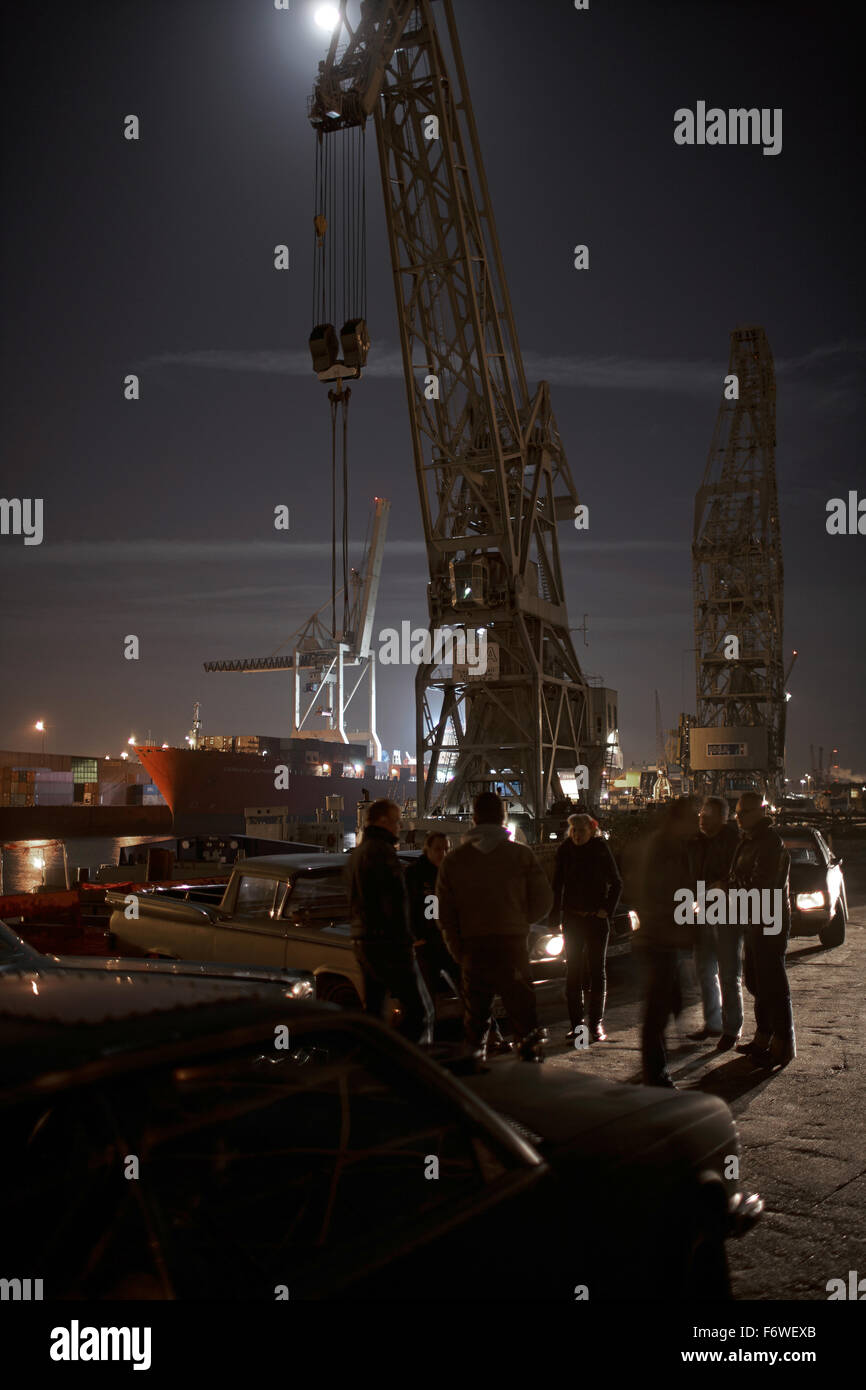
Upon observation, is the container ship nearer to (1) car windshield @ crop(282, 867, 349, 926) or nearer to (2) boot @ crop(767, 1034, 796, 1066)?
(1) car windshield @ crop(282, 867, 349, 926)

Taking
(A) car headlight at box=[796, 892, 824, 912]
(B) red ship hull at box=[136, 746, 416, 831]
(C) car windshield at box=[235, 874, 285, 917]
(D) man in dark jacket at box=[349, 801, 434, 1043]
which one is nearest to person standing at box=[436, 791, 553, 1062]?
(D) man in dark jacket at box=[349, 801, 434, 1043]

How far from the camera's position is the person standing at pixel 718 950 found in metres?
6.76

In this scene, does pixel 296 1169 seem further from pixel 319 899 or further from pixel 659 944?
pixel 319 899

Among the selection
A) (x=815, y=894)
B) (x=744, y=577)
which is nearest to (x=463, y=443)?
(x=815, y=894)

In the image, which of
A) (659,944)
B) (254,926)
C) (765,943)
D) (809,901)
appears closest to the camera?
(659,944)

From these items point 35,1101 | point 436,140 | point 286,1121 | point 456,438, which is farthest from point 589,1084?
point 436,140

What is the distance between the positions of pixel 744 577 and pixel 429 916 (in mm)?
60690

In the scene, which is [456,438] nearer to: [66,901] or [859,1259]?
[66,901]

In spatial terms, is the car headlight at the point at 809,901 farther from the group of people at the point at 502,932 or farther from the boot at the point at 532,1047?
the boot at the point at 532,1047

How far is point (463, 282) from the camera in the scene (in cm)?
2884

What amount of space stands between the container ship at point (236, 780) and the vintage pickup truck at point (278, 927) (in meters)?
45.1

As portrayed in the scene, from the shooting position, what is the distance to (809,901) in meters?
10.4

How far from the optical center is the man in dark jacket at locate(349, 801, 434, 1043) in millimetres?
5391

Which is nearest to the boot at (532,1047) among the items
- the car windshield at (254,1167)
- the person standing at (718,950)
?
the person standing at (718,950)
